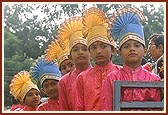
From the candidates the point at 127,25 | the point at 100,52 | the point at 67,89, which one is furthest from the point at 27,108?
the point at 127,25

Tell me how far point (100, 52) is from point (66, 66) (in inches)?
11.4

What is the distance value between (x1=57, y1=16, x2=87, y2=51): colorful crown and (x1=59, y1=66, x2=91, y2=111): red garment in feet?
0.56

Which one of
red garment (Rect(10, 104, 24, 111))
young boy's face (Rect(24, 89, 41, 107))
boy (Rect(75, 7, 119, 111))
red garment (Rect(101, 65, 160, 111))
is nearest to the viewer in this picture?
red garment (Rect(101, 65, 160, 111))

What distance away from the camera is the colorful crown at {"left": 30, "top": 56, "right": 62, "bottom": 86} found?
3021 mm

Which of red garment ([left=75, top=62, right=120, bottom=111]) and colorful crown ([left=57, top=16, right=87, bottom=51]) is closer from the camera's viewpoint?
red garment ([left=75, top=62, right=120, bottom=111])

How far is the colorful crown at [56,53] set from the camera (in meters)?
2.98

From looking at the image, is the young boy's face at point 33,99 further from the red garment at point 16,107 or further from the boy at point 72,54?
the boy at point 72,54

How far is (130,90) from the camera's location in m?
2.71

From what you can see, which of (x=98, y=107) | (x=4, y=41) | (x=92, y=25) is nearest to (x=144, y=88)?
(x=98, y=107)

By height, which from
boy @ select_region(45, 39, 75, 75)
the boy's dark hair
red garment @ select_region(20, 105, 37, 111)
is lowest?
red garment @ select_region(20, 105, 37, 111)

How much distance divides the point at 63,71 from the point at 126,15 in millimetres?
549

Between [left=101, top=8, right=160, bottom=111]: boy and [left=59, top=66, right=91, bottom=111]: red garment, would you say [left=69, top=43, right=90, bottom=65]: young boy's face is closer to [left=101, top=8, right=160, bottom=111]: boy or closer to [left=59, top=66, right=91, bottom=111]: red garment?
[left=59, top=66, right=91, bottom=111]: red garment

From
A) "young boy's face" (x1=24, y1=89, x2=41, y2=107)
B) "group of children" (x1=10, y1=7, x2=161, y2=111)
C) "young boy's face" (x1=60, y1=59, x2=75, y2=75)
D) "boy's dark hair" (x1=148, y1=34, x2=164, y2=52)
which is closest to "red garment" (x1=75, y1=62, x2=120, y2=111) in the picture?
"group of children" (x1=10, y1=7, x2=161, y2=111)

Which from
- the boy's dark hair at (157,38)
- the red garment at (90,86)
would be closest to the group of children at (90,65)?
the red garment at (90,86)
